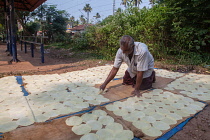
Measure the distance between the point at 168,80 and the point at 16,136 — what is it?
7.96 feet

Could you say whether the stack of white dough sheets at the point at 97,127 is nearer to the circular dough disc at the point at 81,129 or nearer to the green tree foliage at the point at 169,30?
the circular dough disc at the point at 81,129

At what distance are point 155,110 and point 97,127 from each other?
0.69 metres

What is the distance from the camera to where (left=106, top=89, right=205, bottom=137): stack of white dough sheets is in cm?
135

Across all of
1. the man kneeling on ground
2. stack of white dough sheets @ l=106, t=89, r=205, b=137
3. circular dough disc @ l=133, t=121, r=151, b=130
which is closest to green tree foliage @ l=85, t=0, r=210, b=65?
the man kneeling on ground

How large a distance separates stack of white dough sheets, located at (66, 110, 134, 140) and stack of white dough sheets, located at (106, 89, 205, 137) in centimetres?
15

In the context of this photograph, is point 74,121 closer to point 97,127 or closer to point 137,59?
point 97,127

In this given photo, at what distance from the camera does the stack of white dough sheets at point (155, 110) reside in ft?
4.43

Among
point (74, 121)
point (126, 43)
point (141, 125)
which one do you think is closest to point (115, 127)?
point (141, 125)

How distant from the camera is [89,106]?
67.0 inches

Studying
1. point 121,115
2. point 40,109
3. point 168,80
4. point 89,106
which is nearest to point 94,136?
point 121,115

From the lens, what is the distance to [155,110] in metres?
1.63

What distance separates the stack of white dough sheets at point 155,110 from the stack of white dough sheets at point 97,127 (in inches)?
6.0

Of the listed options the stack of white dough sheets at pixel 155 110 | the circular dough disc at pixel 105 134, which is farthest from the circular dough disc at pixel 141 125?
the circular dough disc at pixel 105 134

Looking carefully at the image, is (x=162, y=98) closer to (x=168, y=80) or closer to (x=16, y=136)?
(x=168, y=80)
